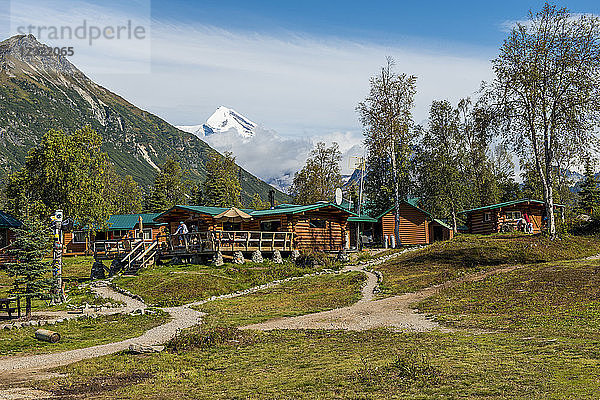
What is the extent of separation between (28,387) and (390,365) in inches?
297

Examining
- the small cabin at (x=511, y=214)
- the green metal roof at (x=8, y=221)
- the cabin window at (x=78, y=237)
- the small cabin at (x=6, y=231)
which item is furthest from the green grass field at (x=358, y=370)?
the cabin window at (x=78, y=237)

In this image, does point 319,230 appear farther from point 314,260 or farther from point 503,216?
point 503,216

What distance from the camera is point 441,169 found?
60688mm

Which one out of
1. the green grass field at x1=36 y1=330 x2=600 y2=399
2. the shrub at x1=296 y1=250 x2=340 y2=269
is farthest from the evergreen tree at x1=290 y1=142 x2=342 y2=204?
the green grass field at x1=36 y1=330 x2=600 y2=399

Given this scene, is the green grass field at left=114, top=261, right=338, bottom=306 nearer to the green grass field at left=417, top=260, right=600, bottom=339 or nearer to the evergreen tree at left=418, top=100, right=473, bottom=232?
the green grass field at left=417, top=260, right=600, bottom=339

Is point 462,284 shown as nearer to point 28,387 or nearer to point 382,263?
point 382,263

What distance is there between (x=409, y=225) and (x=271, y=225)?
65.4 ft

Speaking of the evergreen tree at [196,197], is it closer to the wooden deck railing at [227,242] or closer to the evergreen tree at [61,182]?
the evergreen tree at [61,182]

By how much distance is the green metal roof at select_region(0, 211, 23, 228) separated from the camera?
51.8 meters

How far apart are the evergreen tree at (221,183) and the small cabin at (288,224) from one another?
32.2 metres

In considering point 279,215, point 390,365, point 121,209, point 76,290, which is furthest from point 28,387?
point 121,209

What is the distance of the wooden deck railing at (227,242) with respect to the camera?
38906mm

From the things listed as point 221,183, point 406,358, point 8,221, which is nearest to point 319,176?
point 221,183

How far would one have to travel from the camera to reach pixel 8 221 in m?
53.2
